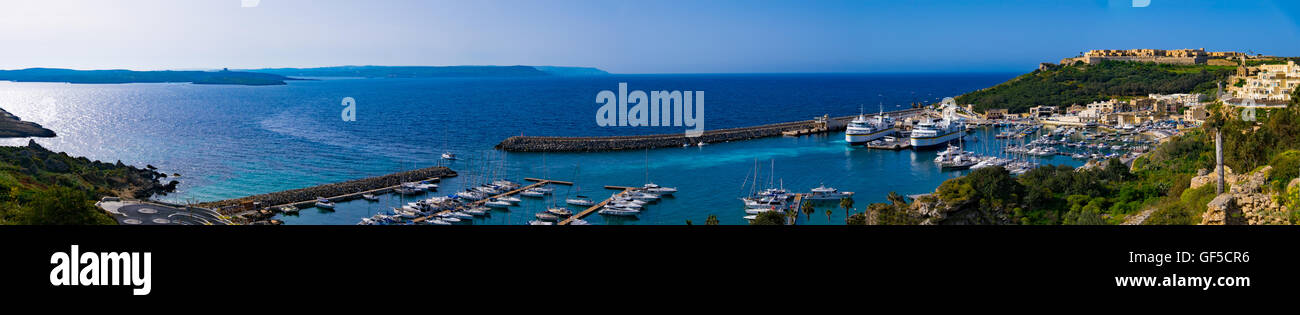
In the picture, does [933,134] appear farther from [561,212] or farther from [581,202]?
[561,212]

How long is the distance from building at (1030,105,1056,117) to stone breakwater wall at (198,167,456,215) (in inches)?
764

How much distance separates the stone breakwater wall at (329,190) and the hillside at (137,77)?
146 feet

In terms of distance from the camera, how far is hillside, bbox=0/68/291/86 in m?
49.8

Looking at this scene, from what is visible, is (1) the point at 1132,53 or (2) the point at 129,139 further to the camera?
(1) the point at 1132,53

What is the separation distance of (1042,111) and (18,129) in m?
30.0

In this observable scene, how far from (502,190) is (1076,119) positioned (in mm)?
18578

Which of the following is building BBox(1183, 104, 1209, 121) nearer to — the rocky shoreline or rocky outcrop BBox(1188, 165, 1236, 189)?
rocky outcrop BBox(1188, 165, 1236, 189)

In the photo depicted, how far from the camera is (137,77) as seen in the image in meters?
57.2

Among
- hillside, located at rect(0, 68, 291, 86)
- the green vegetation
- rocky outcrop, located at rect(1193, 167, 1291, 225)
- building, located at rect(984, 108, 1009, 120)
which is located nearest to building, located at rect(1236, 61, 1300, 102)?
building, located at rect(984, 108, 1009, 120)

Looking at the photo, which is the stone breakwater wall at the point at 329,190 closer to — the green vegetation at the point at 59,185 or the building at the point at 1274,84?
the green vegetation at the point at 59,185

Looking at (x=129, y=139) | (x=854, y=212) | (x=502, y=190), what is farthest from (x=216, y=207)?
(x=129, y=139)
